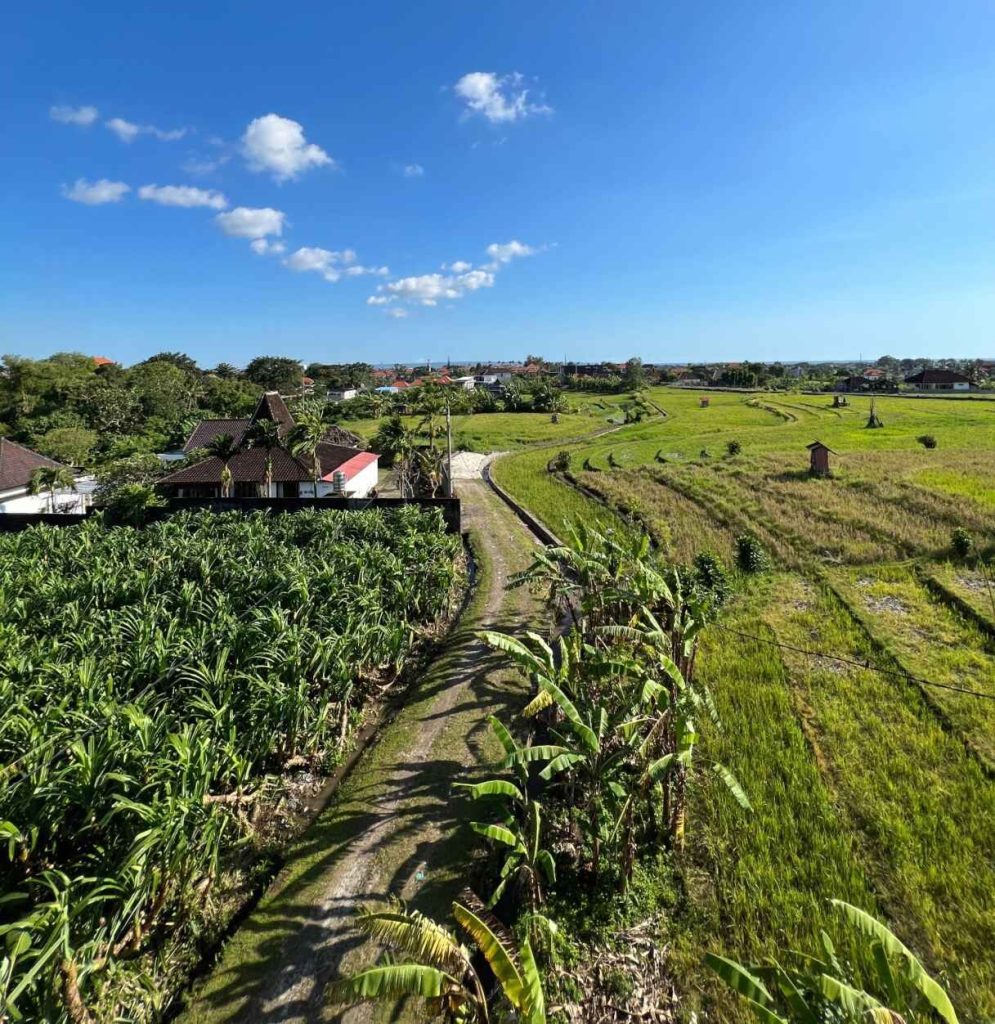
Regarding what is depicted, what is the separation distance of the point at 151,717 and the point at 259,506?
1868 cm

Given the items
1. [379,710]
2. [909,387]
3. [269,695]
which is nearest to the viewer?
[269,695]

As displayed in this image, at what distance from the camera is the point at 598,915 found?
7.07 meters

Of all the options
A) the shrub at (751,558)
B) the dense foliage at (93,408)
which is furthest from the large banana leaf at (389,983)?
the dense foliage at (93,408)

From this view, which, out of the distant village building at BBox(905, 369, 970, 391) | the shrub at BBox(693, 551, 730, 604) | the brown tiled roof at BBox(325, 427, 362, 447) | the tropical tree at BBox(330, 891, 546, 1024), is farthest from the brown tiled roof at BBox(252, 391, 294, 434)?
the distant village building at BBox(905, 369, 970, 391)

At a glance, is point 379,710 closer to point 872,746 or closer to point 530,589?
point 530,589

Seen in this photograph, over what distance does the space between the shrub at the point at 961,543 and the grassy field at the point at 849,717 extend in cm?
44

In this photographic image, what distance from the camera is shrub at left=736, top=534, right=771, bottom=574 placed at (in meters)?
20.2

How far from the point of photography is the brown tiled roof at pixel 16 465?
3388 centimetres

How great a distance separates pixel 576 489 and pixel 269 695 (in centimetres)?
2795

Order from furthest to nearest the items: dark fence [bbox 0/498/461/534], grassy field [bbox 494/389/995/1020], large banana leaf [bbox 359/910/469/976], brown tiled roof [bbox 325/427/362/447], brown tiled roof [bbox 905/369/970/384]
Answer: brown tiled roof [bbox 905/369/970/384]
brown tiled roof [bbox 325/427/362/447]
dark fence [bbox 0/498/461/534]
grassy field [bbox 494/389/995/1020]
large banana leaf [bbox 359/910/469/976]

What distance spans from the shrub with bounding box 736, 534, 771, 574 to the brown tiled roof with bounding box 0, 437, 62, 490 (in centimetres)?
3848

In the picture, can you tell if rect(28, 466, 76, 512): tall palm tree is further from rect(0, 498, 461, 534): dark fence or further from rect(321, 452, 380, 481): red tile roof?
rect(321, 452, 380, 481): red tile roof

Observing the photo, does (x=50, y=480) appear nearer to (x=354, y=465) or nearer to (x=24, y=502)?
(x=24, y=502)

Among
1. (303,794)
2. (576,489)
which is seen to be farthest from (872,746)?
(576,489)
